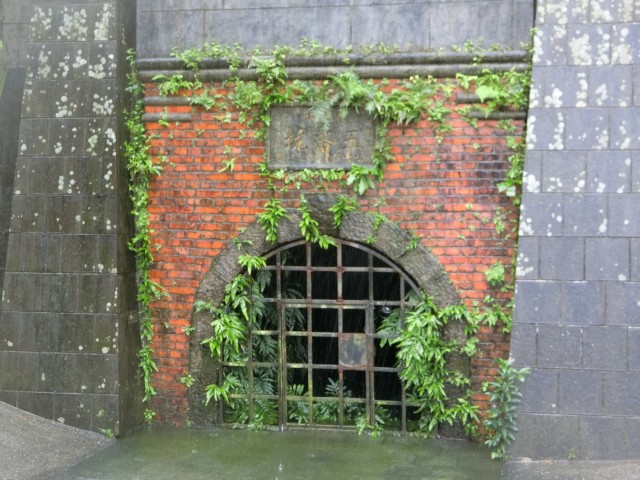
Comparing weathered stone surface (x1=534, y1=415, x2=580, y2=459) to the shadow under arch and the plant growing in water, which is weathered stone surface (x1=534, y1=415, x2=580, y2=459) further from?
the shadow under arch

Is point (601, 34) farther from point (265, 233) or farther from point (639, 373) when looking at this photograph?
point (265, 233)

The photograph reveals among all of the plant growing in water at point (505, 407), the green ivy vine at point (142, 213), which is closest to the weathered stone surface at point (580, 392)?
the plant growing in water at point (505, 407)

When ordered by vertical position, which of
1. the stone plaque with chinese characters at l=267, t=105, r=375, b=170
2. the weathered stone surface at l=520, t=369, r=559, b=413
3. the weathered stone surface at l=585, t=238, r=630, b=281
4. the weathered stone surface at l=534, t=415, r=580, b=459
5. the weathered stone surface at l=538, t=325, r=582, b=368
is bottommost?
the weathered stone surface at l=534, t=415, r=580, b=459

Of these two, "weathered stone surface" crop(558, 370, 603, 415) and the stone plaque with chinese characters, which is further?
the stone plaque with chinese characters

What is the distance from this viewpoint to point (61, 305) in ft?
22.4

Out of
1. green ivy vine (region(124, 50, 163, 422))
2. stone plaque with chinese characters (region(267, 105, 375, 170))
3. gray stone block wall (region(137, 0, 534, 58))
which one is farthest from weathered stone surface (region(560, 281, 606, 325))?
green ivy vine (region(124, 50, 163, 422))

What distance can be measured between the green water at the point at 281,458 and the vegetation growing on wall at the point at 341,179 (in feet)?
1.02

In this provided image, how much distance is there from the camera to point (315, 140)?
6777mm

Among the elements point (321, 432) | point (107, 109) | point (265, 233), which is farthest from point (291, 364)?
point (107, 109)

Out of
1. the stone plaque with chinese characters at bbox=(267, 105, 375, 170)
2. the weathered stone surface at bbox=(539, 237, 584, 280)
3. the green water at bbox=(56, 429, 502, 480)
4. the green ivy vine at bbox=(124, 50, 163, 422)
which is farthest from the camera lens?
the green ivy vine at bbox=(124, 50, 163, 422)

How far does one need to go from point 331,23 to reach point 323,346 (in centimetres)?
289

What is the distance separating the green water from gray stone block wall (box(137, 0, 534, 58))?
3.34m

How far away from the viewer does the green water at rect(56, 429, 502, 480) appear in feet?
19.2

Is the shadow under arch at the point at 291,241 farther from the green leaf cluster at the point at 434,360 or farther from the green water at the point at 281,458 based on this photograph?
the green water at the point at 281,458
